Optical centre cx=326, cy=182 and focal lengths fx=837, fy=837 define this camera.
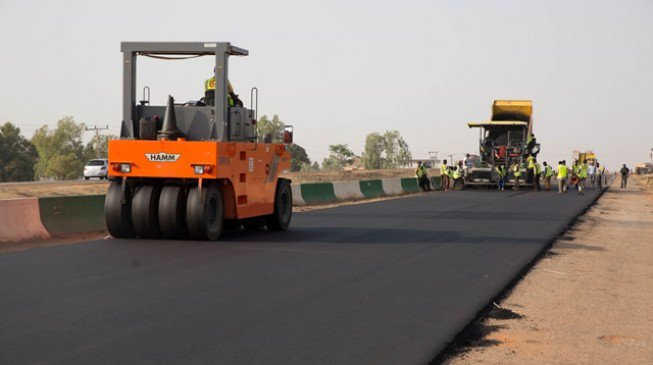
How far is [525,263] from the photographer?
11320 mm

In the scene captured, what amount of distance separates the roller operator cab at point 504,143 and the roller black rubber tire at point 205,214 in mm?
28874

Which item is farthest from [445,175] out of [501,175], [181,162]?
[181,162]

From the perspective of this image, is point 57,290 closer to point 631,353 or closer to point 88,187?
point 631,353

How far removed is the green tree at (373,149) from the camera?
142m

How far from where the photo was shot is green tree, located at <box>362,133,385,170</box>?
5591 inches

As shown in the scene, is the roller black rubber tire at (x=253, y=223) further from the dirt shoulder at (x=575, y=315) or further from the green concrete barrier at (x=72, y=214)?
the dirt shoulder at (x=575, y=315)

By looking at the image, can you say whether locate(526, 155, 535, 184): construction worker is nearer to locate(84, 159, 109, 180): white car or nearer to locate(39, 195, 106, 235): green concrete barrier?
locate(84, 159, 109, 180): white car

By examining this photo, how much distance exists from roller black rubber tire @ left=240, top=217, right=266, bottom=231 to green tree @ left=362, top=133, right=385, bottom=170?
126 metres

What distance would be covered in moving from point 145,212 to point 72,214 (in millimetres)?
2676

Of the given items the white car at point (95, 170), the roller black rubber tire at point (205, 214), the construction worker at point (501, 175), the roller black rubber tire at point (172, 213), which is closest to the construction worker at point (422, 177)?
the construction worker at point (501, 175)

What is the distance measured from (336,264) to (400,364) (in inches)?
196

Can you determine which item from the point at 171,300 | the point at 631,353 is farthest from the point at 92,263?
the point at 631,353

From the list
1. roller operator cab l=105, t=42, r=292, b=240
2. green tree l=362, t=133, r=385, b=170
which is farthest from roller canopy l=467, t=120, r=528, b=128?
green tree l=362, t=133, r=385, b=170

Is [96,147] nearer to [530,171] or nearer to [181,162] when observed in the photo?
[530,171]
